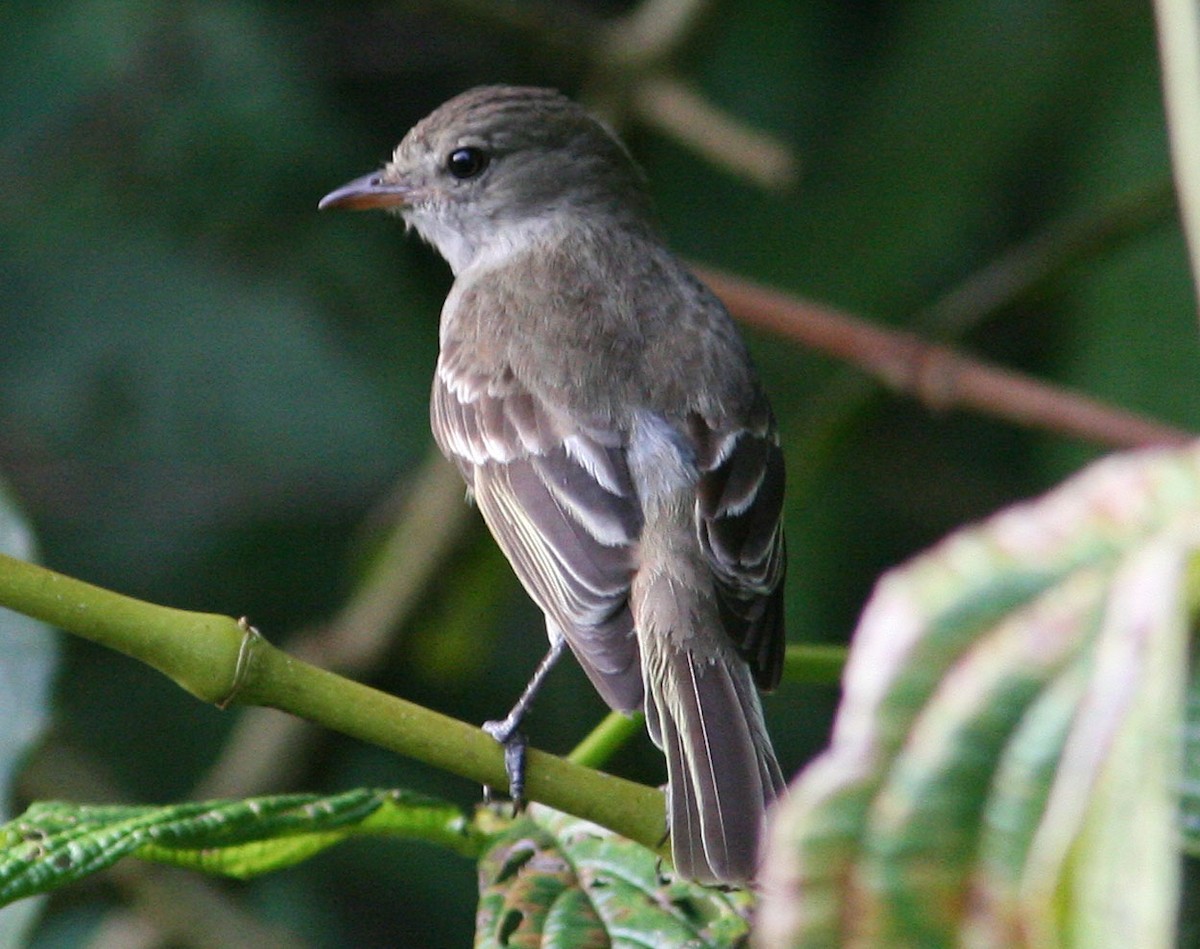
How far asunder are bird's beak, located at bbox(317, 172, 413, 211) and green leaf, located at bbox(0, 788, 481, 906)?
2.44m

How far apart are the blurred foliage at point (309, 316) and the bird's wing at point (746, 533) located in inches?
55.7

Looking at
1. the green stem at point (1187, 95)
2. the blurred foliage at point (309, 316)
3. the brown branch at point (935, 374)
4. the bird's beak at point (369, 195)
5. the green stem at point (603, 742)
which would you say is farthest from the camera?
the blurred foliage at point (309, 316)

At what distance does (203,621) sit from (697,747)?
1248mm

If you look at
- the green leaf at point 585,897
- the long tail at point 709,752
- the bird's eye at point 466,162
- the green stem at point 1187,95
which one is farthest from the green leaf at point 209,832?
the bird's eye at point 466,162

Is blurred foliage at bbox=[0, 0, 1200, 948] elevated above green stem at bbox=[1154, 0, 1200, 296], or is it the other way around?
blurred foliage at bbox=[0, 0, 1200, 948]

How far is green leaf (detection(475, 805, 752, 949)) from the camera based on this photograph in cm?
206

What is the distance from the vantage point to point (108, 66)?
4.89 meters

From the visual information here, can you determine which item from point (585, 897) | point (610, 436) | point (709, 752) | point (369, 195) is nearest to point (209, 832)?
point (585, 897)

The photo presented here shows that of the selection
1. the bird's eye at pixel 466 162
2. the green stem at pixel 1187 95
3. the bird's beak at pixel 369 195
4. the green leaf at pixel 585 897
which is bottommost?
the green leaf at pixel 585 897

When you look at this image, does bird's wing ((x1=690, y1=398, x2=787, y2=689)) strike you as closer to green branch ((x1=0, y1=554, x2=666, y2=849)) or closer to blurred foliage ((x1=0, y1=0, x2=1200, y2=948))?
green branch ((x1=0, y1=554, x2=666, y2=849))

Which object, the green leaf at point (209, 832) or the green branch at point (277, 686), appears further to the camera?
the green leaf at point (209, 832)

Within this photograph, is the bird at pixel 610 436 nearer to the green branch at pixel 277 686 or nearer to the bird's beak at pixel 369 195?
the bird's beak at pixel 369 195

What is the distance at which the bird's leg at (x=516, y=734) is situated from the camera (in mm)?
1864

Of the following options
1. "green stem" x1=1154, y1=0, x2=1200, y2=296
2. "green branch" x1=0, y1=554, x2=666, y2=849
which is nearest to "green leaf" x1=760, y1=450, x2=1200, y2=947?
"green stem" x1=1154, y1=0, x2=1200, y2=296
